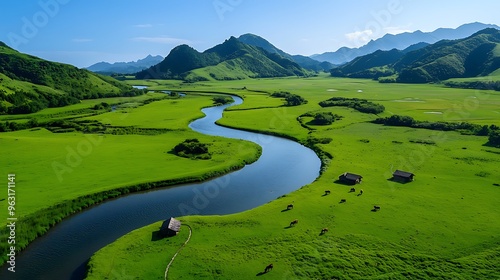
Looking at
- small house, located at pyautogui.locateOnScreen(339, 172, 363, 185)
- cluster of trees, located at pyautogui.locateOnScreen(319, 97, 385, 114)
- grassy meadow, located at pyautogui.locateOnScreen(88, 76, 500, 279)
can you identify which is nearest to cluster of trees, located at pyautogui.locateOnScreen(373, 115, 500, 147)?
grassy meadow, located at pyautogui.locateOnScreen(88, 76, 500, 279)

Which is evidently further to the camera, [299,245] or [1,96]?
[1,96]

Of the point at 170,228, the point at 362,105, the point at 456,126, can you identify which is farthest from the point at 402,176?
the point at 362,105

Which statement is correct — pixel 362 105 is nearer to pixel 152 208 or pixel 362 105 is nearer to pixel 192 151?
pixel 192 151

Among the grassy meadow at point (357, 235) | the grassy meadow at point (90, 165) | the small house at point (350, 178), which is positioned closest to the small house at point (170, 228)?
the grassy meadow at point (357, 235)

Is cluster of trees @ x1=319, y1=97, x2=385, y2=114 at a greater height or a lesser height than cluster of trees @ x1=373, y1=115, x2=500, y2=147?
greater

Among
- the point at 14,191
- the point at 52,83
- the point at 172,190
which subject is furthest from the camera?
the point at 52,83

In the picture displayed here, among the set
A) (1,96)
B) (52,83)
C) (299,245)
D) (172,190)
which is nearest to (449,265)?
(299,245)

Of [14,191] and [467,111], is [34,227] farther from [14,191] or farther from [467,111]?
[467,111]

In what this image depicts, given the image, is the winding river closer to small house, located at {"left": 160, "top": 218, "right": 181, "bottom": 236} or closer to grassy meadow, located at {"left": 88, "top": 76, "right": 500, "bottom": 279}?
grassy meadow, located at {"left": 88, "top": 76, "right": 500, "bottom": 279}
